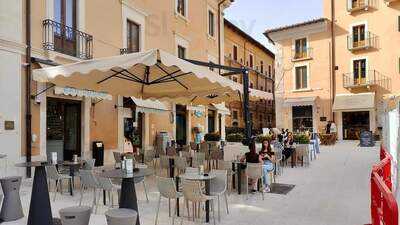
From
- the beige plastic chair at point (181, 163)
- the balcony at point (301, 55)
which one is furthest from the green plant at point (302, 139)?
the balcony at point (301, 55)

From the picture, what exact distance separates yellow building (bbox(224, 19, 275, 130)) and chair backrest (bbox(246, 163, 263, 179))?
2067cm

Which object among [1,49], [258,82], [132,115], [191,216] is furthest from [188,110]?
[258,82]

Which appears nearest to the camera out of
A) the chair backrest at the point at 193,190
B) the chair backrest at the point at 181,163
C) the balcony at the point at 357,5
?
the chair backrest at the point at 193,190

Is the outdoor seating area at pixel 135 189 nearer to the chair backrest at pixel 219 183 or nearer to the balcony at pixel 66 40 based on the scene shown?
the chair backrest at pixel 219 183

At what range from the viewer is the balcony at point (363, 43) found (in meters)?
27.5

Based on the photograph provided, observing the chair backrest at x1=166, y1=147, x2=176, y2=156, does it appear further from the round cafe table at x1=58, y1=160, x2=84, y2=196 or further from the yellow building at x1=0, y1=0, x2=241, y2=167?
the round cafe table at x1=58, y1=160, x2=84, y2=196

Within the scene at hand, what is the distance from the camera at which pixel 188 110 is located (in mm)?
19891

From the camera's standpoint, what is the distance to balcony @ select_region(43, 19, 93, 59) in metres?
11.1

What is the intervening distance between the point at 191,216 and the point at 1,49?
687cm

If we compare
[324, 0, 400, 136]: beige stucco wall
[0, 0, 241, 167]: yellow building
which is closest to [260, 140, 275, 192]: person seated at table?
[0, 0, 241, 167]: yellow building

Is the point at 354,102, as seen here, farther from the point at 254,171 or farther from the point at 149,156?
the point at 254,171

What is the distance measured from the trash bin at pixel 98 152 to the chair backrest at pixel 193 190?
7777mm

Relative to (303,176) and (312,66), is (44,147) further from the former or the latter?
(312,66)

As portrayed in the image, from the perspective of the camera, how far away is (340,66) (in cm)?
2891
